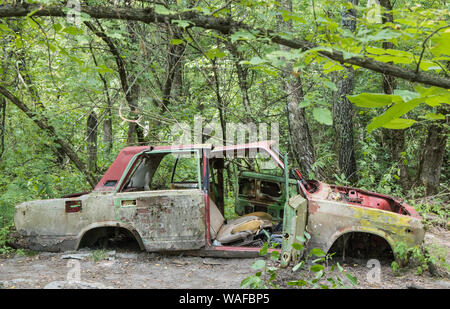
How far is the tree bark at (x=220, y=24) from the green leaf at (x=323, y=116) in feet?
1.31

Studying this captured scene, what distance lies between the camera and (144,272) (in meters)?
4.92

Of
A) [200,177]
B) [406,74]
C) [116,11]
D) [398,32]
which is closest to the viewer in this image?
[398,32]

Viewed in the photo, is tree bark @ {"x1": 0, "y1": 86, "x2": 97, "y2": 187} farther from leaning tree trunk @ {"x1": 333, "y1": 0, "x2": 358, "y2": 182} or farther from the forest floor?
leaning tree trunk @ {"x1": 333, "y1": 0, "x2": 358, "y2": 182}

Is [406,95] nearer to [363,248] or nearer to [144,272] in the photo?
[144,272]

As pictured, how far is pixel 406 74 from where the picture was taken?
2.13 metres

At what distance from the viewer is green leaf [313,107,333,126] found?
6.06 ft

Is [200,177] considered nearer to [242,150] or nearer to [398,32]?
[242,150]

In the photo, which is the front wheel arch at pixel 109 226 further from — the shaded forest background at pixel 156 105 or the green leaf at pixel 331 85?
the green leaf at pixel 331 85

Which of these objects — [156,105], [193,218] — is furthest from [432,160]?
[156,105]

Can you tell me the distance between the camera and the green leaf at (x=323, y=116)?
6.06 feet

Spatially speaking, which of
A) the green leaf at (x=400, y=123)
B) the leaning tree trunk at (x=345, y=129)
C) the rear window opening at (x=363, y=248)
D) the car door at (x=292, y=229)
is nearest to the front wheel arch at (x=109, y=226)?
the car door at (x=292, y=229)
